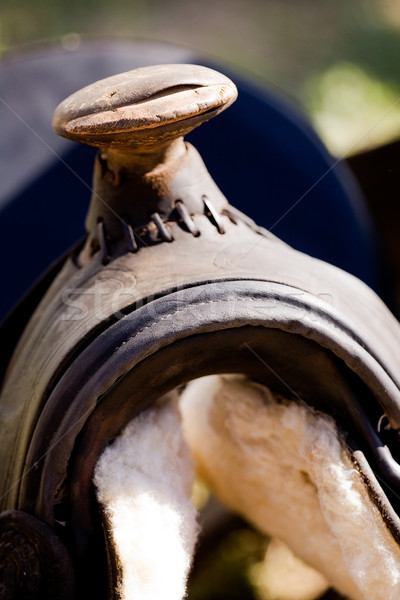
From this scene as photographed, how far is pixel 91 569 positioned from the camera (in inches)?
21.5

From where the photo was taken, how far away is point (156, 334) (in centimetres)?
52

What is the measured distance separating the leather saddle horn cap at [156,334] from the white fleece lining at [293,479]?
20 mm

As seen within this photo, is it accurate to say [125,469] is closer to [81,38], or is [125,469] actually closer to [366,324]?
[366,324]

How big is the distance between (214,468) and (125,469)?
0.24m

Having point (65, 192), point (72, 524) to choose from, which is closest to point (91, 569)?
point (72, 524)

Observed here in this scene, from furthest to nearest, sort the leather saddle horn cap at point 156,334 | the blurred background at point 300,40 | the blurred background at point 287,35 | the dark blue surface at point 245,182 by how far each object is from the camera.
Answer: the blurred background at point 287,35
the blurred background at point 300,40
the dark blue surface at point 245,182
the leather saddle horn cap at point 156,334

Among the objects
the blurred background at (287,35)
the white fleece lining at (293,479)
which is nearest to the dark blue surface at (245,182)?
the white fleece lining at (293,479)

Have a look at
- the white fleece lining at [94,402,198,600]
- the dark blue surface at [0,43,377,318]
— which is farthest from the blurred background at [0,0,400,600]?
the white fleece lining at [94,402,198,600]

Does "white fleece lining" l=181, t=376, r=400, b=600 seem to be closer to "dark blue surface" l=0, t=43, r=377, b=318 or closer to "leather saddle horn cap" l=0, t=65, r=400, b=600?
"leather saddle horn cap" l=0, t=65, r=400, b=600

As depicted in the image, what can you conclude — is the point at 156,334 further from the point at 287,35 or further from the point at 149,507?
the point at 287,35

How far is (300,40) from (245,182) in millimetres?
2238

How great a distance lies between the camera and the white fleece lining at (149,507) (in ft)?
1.74

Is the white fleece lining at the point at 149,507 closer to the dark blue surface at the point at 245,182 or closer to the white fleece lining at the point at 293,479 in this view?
the white fleece lining at the point at 293,479

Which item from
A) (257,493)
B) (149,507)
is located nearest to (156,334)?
(149,507)
